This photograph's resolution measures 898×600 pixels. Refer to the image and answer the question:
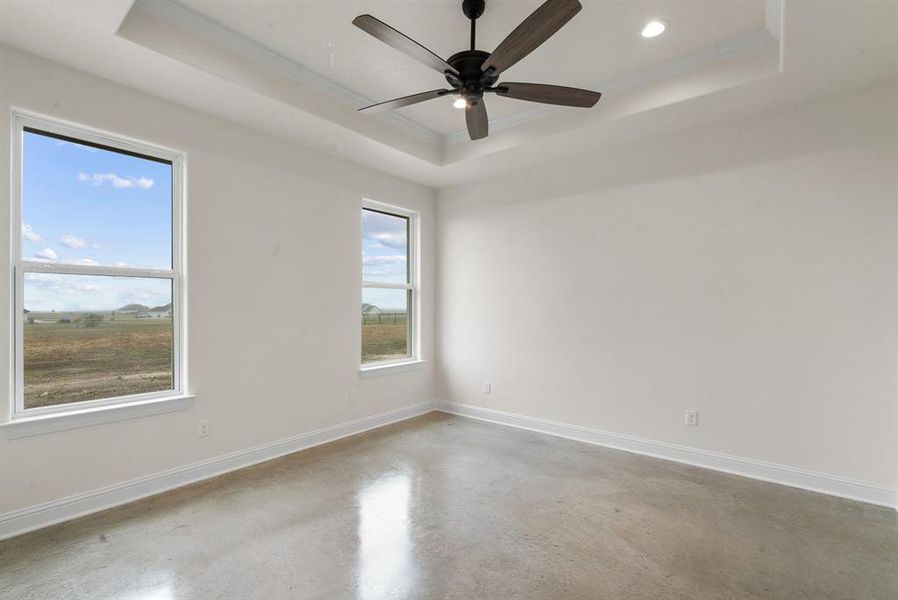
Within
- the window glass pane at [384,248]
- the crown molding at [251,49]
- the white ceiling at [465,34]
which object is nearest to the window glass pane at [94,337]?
the crown molding at [251,49]

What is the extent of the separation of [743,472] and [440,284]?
3.35m

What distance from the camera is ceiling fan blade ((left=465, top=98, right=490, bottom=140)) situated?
2.58 m

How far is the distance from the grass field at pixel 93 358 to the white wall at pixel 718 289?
118 inches

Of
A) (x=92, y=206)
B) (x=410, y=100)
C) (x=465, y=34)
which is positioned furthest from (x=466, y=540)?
(x=92, y=206)

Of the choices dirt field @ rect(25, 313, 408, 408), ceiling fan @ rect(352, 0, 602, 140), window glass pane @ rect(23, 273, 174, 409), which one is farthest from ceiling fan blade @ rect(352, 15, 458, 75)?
dirt field @ rect(25, 313, 408, 408)

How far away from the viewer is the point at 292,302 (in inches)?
145

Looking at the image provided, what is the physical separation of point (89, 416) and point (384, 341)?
259cm

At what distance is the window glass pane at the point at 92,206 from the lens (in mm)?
2525

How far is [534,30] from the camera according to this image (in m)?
1.92

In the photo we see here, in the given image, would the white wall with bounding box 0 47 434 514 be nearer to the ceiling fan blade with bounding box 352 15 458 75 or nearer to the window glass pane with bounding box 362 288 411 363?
the window glass pane with bounding box 362 288 411 363

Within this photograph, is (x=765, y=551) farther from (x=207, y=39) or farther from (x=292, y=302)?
(x=207, y=39)

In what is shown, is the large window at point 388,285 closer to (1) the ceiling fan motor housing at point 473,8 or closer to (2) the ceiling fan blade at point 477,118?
(2) the ceiling fan blade at point 477,118

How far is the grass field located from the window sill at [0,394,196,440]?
13 centimetres

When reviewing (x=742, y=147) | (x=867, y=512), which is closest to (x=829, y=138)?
(x=742, y=147)
